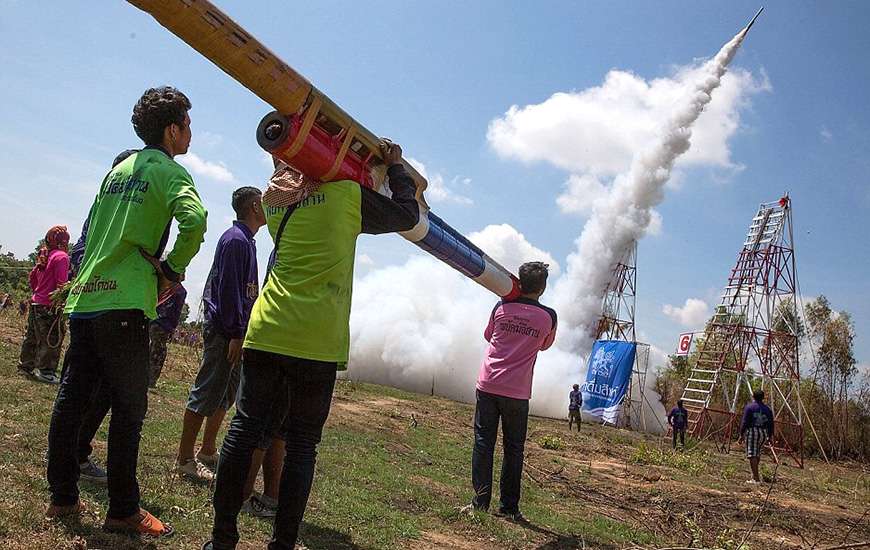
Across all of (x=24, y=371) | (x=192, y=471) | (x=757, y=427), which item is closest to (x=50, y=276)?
(x=24, y=371)

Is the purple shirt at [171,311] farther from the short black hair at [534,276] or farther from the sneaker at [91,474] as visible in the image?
the short black hair at [534,276]

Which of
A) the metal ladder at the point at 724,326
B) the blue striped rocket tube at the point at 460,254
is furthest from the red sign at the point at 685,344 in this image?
the blue striped rocket tube at the point at 460,254

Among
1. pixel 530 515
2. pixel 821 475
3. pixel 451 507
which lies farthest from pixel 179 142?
pixel 821 475

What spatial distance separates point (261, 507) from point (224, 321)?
1.22 metres

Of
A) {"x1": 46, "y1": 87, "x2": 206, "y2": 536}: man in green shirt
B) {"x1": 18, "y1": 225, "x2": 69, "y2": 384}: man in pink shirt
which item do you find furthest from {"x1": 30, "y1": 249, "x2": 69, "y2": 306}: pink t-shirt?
{"x1": 46, "y1": 87, "x2": 206, "y2": 536}: man in green shirt

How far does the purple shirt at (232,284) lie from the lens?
454cm

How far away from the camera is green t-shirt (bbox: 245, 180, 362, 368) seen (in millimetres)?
3086

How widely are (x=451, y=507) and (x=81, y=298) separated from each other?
3500 millimetres

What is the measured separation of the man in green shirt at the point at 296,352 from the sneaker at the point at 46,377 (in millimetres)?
6409

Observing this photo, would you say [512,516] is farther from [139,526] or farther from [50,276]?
[50,276]

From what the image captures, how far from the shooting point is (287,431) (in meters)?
3.15

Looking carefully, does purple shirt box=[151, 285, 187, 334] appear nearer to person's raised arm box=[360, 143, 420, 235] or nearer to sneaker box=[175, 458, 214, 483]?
sneaker box=[175, 458, 214, 483]

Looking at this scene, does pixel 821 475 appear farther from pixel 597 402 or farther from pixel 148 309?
pixel 148 309

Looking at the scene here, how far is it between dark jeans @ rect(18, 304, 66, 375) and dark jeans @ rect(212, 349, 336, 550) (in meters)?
6.54
